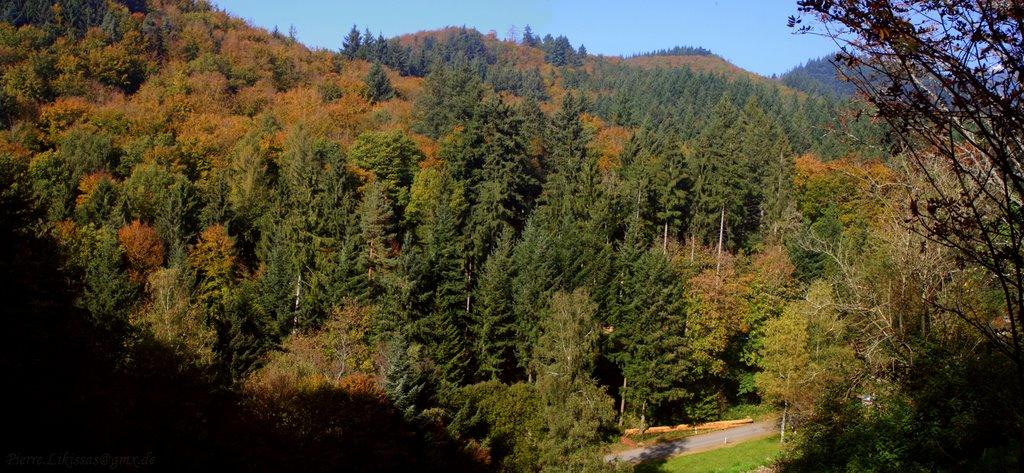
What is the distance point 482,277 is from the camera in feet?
121

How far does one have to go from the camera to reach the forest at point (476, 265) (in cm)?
1232

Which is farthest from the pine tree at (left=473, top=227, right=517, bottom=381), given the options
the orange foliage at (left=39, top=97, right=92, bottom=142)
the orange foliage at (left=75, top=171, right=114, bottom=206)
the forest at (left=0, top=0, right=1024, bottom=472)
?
the orange foliage at (left=39, top=97, right=92, bottom=142)

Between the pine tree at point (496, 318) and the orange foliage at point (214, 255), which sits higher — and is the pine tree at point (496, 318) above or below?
below

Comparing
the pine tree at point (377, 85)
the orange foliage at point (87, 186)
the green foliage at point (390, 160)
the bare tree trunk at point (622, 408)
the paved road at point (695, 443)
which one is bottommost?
the paved road at point (695, 443)

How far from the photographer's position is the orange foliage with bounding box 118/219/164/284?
114ft

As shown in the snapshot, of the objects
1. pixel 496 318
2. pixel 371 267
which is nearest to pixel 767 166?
pixel 496 318

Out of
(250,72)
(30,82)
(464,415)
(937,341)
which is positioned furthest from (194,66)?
(937,341)

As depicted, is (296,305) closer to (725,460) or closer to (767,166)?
(725,460)

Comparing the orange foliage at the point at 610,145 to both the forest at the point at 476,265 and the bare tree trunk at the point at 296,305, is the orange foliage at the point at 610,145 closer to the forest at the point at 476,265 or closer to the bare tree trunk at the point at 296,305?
the forest at the point at 476,265

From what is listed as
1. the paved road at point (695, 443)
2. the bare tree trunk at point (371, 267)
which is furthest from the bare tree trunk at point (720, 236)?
the bare tree trunk at point (371, 267)

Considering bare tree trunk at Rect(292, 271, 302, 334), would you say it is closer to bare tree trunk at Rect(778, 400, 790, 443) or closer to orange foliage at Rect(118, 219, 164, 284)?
orange foliage at Rect(118, 219, 164, 284)

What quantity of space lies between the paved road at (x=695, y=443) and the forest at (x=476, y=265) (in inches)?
89.4

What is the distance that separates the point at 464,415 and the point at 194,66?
Result: 201ft

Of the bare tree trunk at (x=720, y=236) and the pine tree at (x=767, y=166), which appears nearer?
the bare tree trunk at (x=720, y=236)
